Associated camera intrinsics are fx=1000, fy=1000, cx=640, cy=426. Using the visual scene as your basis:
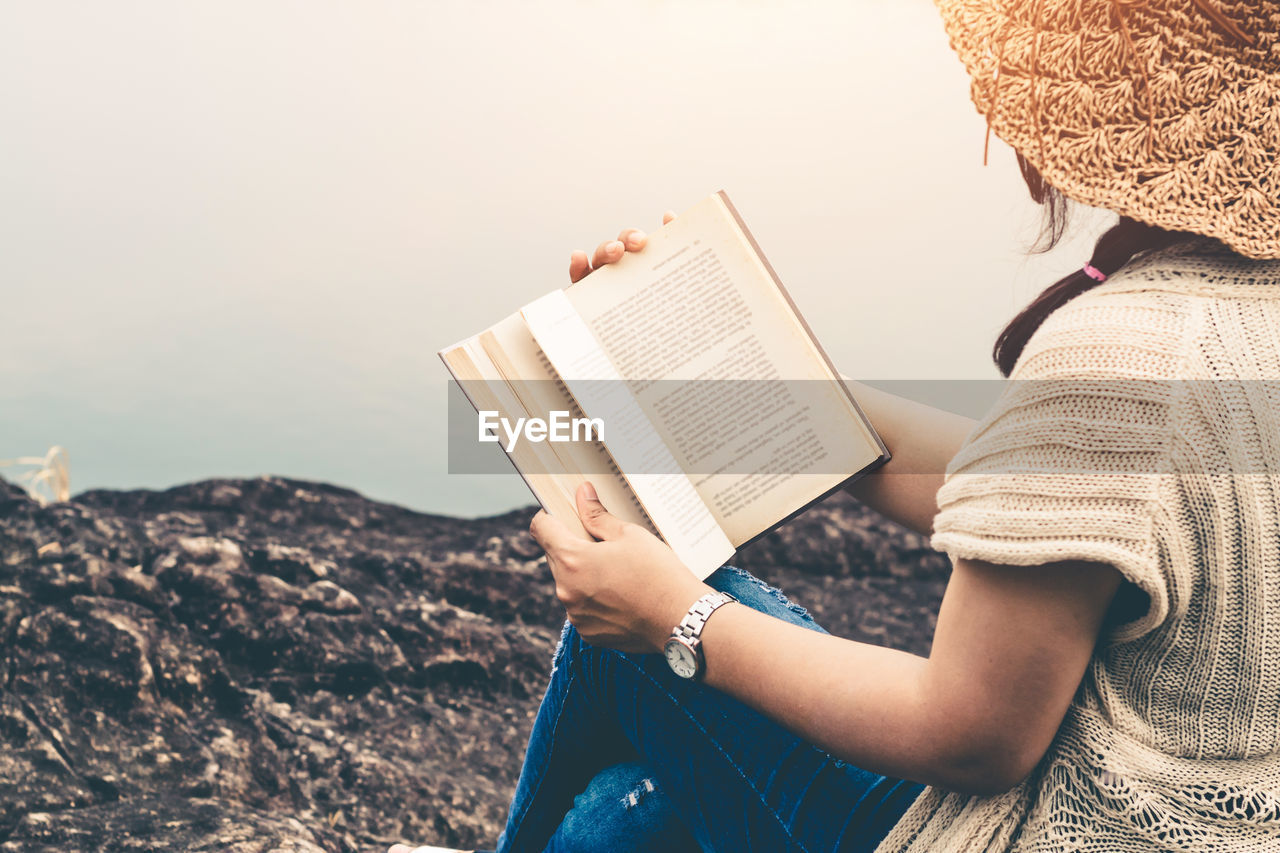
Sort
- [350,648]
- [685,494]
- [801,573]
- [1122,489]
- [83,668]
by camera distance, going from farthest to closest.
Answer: [801,573]
[350,648]
[83,668]
[685,494]
[1122,489]

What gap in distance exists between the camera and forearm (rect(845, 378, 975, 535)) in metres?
1.06

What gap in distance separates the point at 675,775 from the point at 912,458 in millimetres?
412

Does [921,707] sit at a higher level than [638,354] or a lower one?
lower

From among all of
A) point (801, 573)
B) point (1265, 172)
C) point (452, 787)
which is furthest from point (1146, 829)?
point (801, 573)

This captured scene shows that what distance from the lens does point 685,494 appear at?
0.98 m

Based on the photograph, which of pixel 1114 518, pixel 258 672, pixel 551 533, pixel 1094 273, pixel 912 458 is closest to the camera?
pixel 1114 518

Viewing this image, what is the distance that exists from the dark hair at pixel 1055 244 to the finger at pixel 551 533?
432mm

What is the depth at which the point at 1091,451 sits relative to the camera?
1.98 feet

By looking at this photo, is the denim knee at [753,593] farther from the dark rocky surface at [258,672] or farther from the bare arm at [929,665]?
the dark rocky surface at [258,672]

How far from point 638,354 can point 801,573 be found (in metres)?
1.82

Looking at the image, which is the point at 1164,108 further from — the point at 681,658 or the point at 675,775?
the point at 675,775

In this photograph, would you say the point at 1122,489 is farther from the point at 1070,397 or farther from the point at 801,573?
the point at 801,573

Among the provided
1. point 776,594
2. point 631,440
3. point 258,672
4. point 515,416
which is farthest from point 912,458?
point 258,672

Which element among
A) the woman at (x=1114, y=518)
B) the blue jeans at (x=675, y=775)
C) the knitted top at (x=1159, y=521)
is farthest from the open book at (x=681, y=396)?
the knitted top at (x=1159, y=521)
